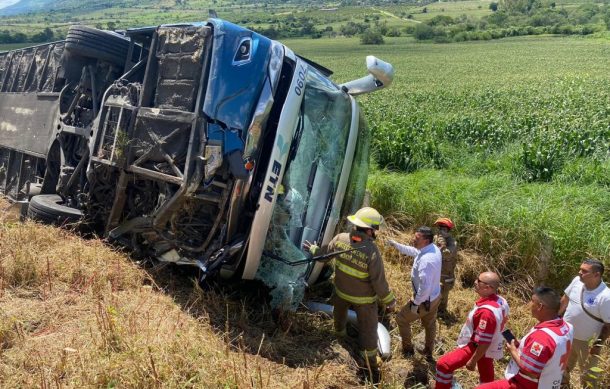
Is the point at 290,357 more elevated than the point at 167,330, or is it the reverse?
the point at 167,330

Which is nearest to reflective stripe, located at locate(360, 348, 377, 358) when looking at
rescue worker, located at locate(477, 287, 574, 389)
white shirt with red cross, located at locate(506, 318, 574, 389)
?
rescue worker, located at locate(477, 287, 574, 389)

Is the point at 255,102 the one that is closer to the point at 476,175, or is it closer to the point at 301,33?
the point at 476,175

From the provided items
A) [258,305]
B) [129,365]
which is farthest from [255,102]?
[129,365]

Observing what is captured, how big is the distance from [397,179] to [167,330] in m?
5.06

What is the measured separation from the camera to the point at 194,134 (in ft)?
13.1

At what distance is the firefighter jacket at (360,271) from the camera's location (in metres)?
4.04

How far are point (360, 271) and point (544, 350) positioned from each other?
146 centimetres

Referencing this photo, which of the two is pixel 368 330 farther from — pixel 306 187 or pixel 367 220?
pixel 306 187

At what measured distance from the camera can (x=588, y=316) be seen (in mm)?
3969

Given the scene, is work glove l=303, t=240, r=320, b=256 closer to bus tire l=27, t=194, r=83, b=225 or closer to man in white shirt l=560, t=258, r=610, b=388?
man in white shirt l=560, t=258, r=610, b=388

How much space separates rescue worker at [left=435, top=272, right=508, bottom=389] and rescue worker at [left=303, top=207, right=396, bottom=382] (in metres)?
0.59

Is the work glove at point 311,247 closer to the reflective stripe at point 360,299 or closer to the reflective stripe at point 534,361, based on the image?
the reflective stripe at point 360,299

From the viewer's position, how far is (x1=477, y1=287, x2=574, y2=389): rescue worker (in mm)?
3070

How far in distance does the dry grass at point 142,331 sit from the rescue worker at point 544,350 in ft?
2.88
